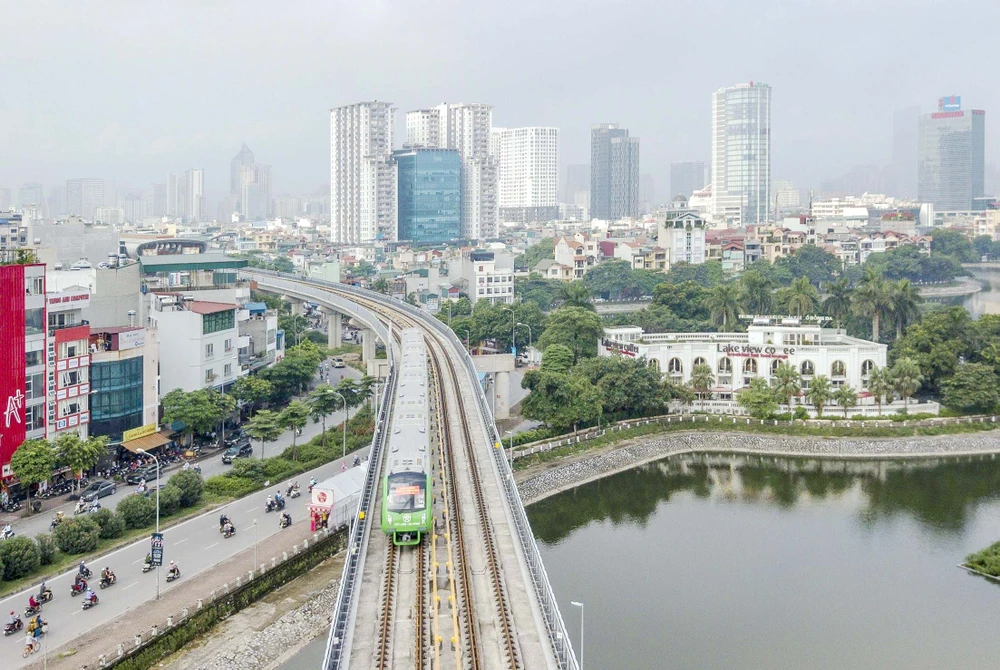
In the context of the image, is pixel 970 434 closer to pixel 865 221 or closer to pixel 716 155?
pixel 865 221

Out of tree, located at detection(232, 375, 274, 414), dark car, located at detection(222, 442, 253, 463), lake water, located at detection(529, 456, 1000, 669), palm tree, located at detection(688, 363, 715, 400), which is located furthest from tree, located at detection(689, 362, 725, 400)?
dark car, located at detection(222, 442, 253, 463)

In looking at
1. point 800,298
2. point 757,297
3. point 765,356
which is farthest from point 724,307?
point 765,356

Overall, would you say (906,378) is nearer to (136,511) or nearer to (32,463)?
(136,511)

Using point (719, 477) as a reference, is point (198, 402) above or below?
above

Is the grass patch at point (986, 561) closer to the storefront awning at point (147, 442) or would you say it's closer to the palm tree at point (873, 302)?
the storefront awning at point (147, 442)

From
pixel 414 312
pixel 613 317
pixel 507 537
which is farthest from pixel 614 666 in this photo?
pixel 613 317

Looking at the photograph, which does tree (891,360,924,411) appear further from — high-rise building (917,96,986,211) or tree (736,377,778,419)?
high-rise building (917,96,986,211)

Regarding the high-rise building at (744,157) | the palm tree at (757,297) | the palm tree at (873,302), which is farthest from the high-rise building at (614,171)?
the palm tree at (873,302)
